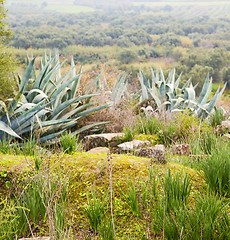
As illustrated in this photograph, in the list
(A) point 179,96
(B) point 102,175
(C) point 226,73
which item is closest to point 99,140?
(B) point 102,175

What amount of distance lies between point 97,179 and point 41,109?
202cm

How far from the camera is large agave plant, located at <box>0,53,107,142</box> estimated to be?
400 centimetres

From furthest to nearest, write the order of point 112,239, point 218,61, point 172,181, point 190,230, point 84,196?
point 218,61 < point 84,196 < point 172,181 < point 112,239 < point 190,230

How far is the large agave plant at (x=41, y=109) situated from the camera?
13.1 feet

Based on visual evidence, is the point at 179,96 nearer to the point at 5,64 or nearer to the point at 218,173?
the point at 5,64

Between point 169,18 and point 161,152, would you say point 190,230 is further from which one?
point 169,18

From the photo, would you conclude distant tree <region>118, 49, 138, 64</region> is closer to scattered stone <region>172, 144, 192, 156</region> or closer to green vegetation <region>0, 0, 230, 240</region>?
green vegetation <region>0, 0, 230, 240</region>

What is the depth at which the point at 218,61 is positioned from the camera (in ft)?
92.2

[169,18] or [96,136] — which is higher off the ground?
[169,18]

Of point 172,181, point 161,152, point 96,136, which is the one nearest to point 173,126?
point 96,136

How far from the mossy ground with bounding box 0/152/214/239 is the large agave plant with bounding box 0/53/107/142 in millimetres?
935

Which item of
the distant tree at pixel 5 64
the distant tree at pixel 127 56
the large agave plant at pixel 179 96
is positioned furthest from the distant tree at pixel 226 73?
the distant tree at pixel 5 64

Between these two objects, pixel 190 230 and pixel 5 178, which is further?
pixel 5 178

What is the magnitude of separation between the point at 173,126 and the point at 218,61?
26.0 metres
